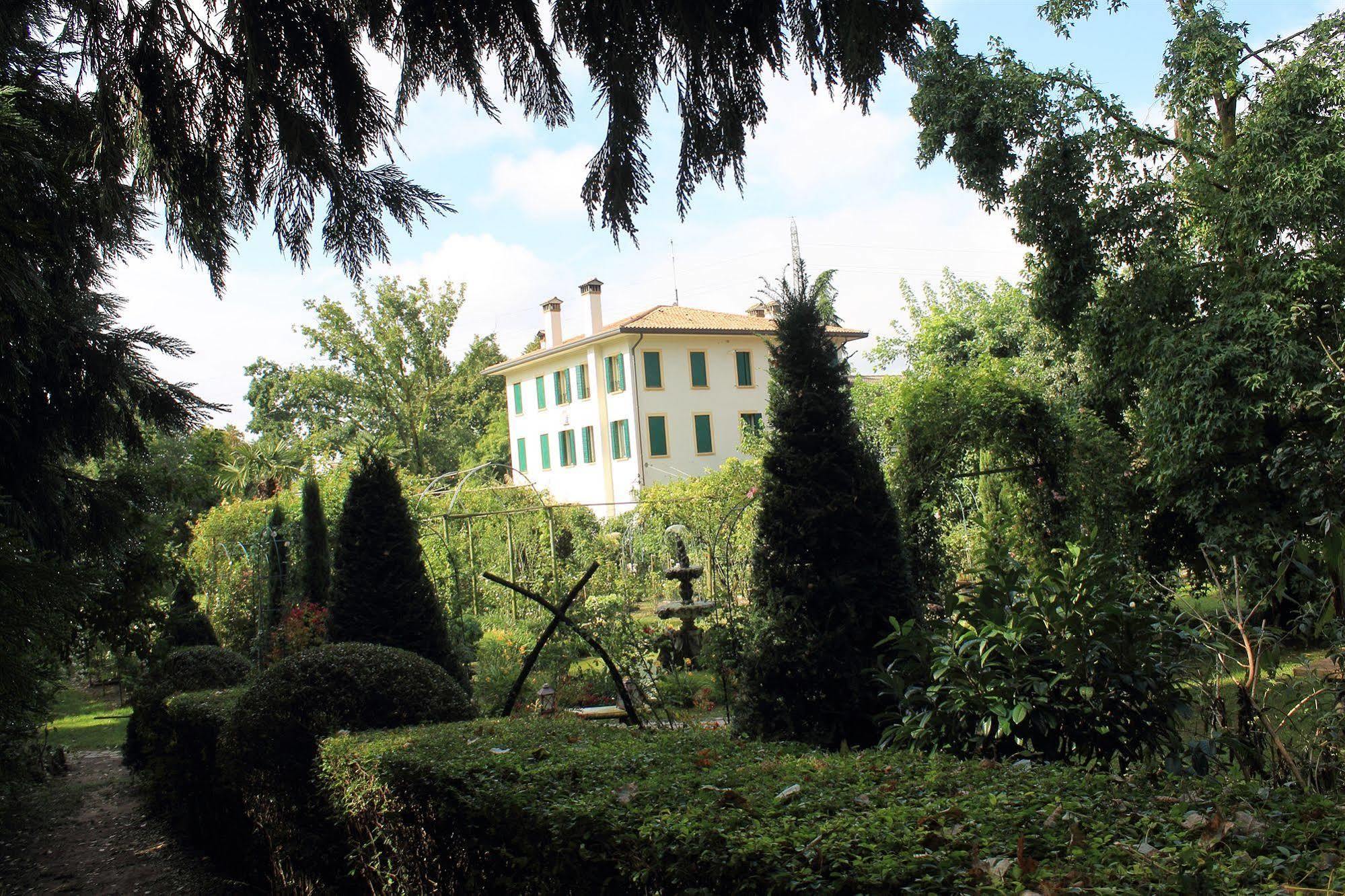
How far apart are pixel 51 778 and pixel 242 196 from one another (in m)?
8.67

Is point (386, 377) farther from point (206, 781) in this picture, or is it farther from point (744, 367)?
point (206, 781)

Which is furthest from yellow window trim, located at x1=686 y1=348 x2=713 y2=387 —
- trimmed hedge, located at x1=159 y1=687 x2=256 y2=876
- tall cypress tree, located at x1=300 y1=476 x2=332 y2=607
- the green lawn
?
trimmed hedge, located at x1=159 y1=687 x2=256 y2=876

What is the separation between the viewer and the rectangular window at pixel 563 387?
3312cm

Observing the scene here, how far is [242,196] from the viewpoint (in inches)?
107

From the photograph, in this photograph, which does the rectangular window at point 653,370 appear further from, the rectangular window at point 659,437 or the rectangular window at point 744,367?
the rectangular window at point 744,367

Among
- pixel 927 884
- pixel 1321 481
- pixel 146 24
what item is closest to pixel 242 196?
pixel 146 24

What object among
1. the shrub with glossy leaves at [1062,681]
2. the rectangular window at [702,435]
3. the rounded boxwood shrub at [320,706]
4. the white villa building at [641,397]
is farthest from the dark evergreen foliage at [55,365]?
the rectangular window at [702,435]

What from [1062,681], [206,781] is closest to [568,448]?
[206,781]

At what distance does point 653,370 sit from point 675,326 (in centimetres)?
158

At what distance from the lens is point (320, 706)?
4.73 meters

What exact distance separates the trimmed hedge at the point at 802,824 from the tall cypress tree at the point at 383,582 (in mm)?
4509

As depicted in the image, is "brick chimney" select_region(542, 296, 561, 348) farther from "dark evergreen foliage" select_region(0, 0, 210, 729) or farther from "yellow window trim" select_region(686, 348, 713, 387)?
"dark evergreen foliage" select_region(0, 0, 210, 729)

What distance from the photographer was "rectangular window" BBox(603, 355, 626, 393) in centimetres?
3048

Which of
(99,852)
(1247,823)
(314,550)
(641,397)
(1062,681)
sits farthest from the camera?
(641,397)
